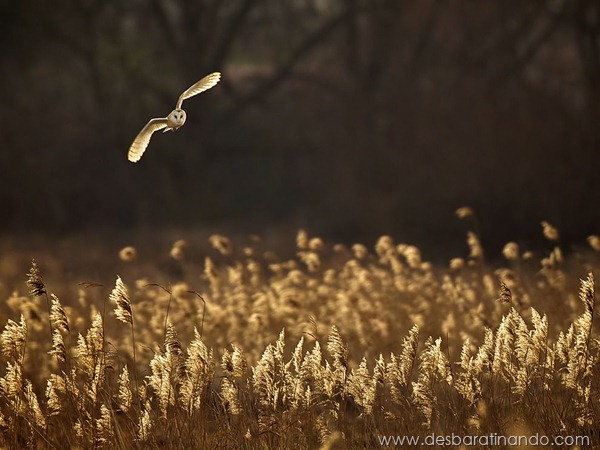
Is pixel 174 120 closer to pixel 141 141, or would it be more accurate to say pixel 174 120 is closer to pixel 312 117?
pixel 141 141

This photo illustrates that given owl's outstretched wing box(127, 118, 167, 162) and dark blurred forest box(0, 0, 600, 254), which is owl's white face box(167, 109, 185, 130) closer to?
owl's outstretched wing box(127, 118, 167, 162)

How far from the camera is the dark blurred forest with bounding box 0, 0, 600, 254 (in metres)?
14.7

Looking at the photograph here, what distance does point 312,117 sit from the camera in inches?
747

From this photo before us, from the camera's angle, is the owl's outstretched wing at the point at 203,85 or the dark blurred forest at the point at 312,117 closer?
the owl's outstretched wing at the point at 203,85

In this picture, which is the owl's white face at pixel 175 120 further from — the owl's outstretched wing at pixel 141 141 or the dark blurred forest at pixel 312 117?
the dark blurred forest at pixel 312 117

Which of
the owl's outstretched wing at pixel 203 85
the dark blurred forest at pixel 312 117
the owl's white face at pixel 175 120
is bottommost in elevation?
the owl's white face at pixel 175 120

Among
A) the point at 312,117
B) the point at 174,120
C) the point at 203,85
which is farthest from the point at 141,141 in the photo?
the point at 312,117

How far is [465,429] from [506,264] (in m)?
9.07

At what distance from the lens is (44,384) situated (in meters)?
6.59

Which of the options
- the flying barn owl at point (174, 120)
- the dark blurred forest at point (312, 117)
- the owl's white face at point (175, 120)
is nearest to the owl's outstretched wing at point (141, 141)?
the flying barn owl at point (174, 120)

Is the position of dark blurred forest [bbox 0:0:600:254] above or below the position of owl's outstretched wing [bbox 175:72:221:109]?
above

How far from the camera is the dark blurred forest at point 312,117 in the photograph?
14.7 meters

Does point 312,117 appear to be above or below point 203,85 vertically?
above

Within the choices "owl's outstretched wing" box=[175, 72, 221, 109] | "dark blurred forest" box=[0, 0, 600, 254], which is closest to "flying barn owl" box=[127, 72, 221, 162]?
"owl's outstretched wing" box=[175, 72, 221, 109]
